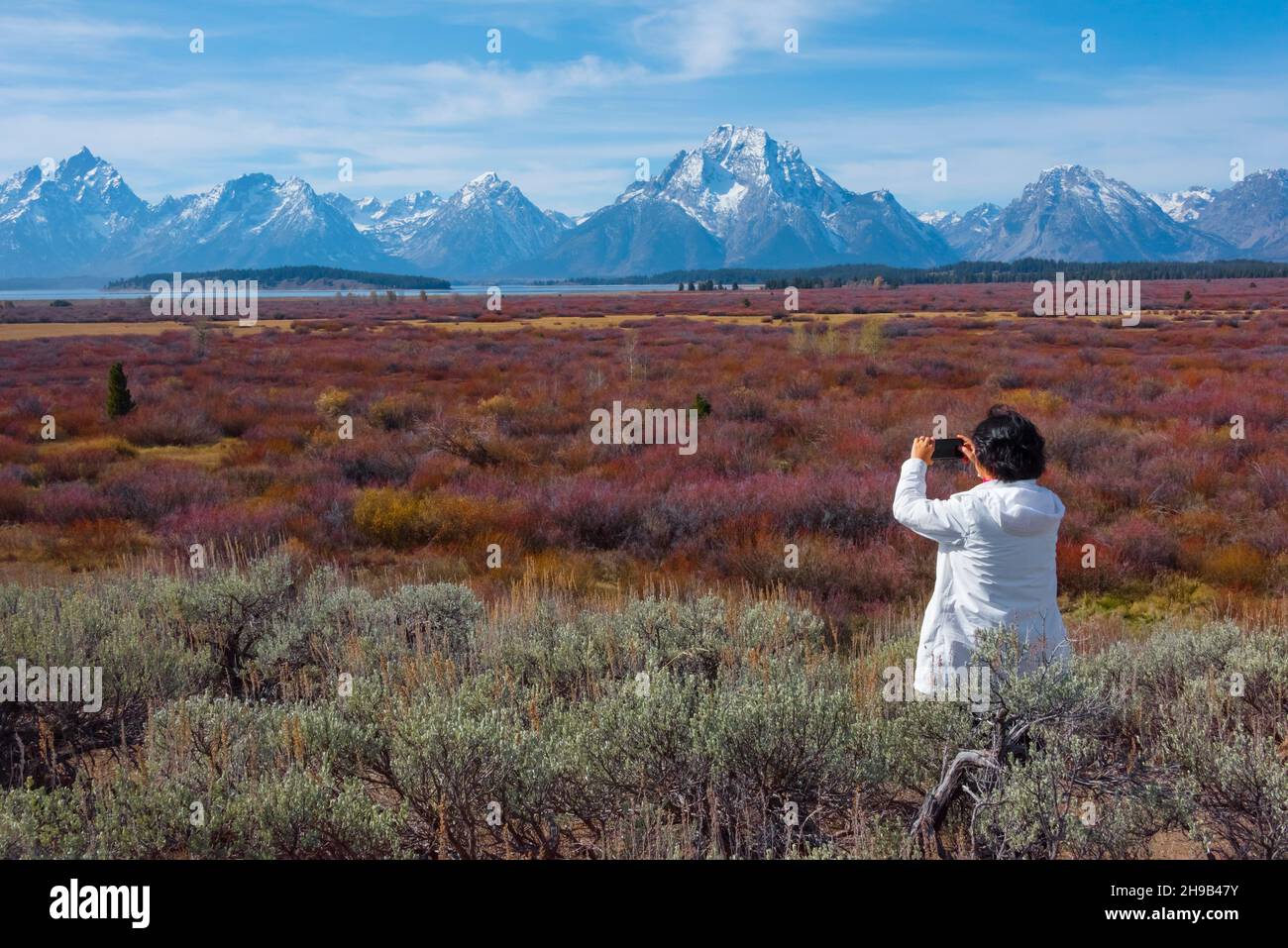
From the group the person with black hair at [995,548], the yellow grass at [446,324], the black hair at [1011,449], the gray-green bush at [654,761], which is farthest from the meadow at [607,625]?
the yellow grass at [446,324]

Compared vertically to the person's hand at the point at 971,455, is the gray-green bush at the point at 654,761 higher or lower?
lower

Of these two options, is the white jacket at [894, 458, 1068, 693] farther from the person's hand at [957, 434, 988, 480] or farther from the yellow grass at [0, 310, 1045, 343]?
the yellow grass at [0, 310, 1045, 343]

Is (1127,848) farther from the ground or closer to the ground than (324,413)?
closer to the ground

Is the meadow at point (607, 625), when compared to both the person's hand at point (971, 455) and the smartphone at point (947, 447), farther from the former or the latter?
the smartphone at point (947, 447)

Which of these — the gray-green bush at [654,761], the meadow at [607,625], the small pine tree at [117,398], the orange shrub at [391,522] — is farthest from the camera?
the small pine tree at [117,398]

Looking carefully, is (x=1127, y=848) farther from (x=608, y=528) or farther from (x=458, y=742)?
(x=608, y=528)

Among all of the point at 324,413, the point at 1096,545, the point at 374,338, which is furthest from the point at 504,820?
the point at 374,338

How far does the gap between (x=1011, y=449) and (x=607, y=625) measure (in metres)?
2.95

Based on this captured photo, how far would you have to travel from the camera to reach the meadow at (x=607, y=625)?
3.45 meters

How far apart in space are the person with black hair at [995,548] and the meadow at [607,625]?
0.84 ft

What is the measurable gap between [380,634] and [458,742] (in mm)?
2718

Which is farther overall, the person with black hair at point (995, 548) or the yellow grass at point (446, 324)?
the yellow grass at point (446, 324)

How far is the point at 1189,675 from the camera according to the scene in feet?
16.6

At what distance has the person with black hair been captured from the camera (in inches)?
140
